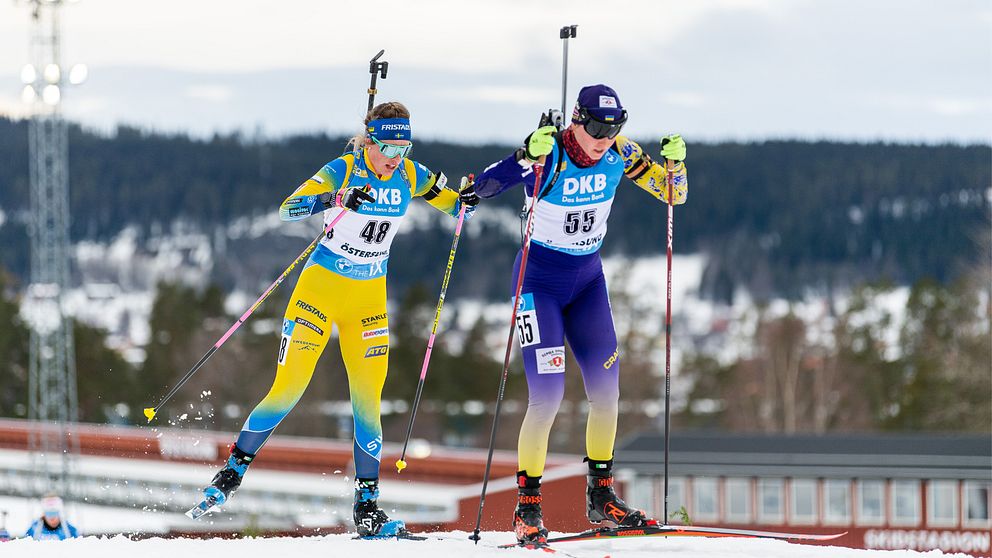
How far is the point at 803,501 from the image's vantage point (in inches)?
1115

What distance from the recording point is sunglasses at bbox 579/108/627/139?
6965 millimetres

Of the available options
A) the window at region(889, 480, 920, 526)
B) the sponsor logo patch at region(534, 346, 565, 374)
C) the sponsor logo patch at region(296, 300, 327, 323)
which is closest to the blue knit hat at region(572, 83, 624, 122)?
the sponsor logo patch at region(534, 346, 565, 374)

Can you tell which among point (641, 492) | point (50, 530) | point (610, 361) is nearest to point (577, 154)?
point (610, 361)

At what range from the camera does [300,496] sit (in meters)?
35.4

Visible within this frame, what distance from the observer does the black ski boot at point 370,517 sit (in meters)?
7.46

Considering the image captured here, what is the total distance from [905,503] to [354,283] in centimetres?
2326

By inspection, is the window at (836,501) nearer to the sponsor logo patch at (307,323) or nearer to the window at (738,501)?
the window at (738,501)

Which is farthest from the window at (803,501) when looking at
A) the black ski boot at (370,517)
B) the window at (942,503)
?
the black ski boot at (370,517)

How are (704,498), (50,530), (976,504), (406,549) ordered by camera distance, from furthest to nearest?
(704,498)
(976,504)
(50,530)
(406,549)

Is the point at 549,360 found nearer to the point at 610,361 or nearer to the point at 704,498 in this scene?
the point at 610,361

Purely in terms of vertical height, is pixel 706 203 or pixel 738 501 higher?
pixel 706 203

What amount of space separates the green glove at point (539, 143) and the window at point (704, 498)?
74.2 ft

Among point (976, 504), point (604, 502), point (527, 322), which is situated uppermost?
point (527, 322)

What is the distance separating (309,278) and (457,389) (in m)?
61.5
